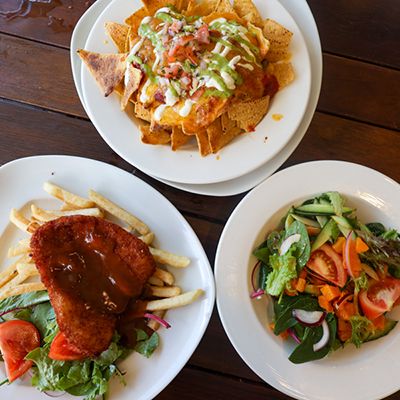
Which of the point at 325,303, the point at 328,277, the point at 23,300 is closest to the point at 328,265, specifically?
the point at 328,277

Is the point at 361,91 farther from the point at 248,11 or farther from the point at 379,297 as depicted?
the point at 379,297

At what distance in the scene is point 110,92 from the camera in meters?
1.76

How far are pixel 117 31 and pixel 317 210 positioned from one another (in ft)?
3.37

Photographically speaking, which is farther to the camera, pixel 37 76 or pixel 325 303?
pixel 37 76

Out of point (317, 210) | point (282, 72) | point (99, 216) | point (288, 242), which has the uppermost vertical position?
point (282, 72)

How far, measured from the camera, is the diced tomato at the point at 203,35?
169cm

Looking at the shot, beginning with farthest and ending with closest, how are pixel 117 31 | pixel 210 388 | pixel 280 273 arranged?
pixel 210 388 → pixel 117 31 → pixel 280 273

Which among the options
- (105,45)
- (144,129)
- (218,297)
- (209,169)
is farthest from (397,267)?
(105,45)

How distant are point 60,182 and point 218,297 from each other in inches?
31.4

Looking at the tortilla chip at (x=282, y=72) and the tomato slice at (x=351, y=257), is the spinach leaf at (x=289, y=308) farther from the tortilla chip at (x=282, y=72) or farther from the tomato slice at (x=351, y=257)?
the tortilla chip at (x=282, y=72)

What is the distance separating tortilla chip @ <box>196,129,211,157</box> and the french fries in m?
0.38

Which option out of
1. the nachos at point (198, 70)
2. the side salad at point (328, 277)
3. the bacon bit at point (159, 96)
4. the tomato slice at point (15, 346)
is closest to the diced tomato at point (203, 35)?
the nachos at point (198, 70)

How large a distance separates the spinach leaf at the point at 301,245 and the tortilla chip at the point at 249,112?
399mm

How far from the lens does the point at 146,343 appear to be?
1.80 metres
